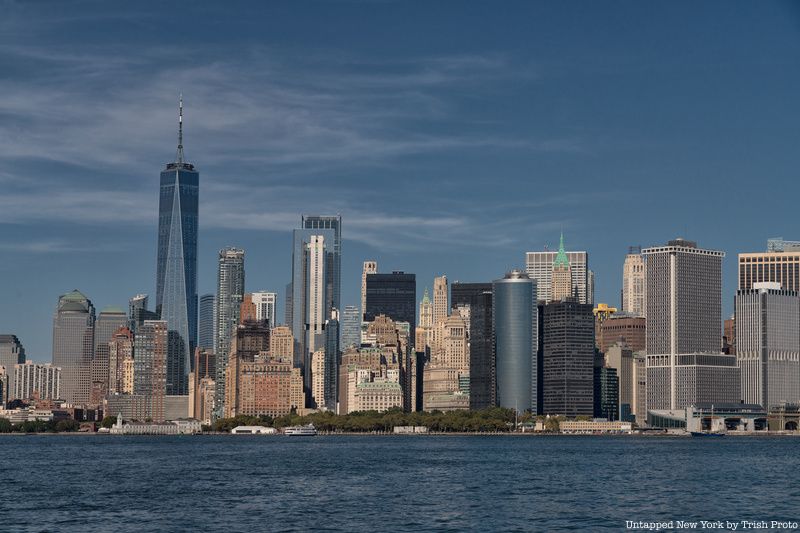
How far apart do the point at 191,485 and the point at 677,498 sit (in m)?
37.9

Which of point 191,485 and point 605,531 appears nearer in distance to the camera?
point 605,531

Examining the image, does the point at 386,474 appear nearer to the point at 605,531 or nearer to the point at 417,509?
the point at 417,509

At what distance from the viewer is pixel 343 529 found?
254ft

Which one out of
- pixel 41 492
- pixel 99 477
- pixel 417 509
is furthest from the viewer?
pixel 99 477

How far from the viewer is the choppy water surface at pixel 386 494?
267 ft

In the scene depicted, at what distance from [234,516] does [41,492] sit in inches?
1018

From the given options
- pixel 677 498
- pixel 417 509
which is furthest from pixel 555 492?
pixel 417 509

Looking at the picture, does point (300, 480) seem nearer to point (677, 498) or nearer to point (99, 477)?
point (99, 477)

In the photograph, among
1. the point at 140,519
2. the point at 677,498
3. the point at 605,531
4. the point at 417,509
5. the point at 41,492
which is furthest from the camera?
the point at 41,492

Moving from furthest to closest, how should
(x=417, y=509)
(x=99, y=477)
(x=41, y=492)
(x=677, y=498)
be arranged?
(x=99, y=477), (x=41, y=492), (x=677, y=498), (x=417, y=509)

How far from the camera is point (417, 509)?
8831cm

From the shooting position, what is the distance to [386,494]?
10044 centimetres

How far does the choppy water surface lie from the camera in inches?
3204

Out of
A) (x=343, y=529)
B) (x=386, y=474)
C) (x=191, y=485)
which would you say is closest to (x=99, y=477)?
(x=191, y=485)
